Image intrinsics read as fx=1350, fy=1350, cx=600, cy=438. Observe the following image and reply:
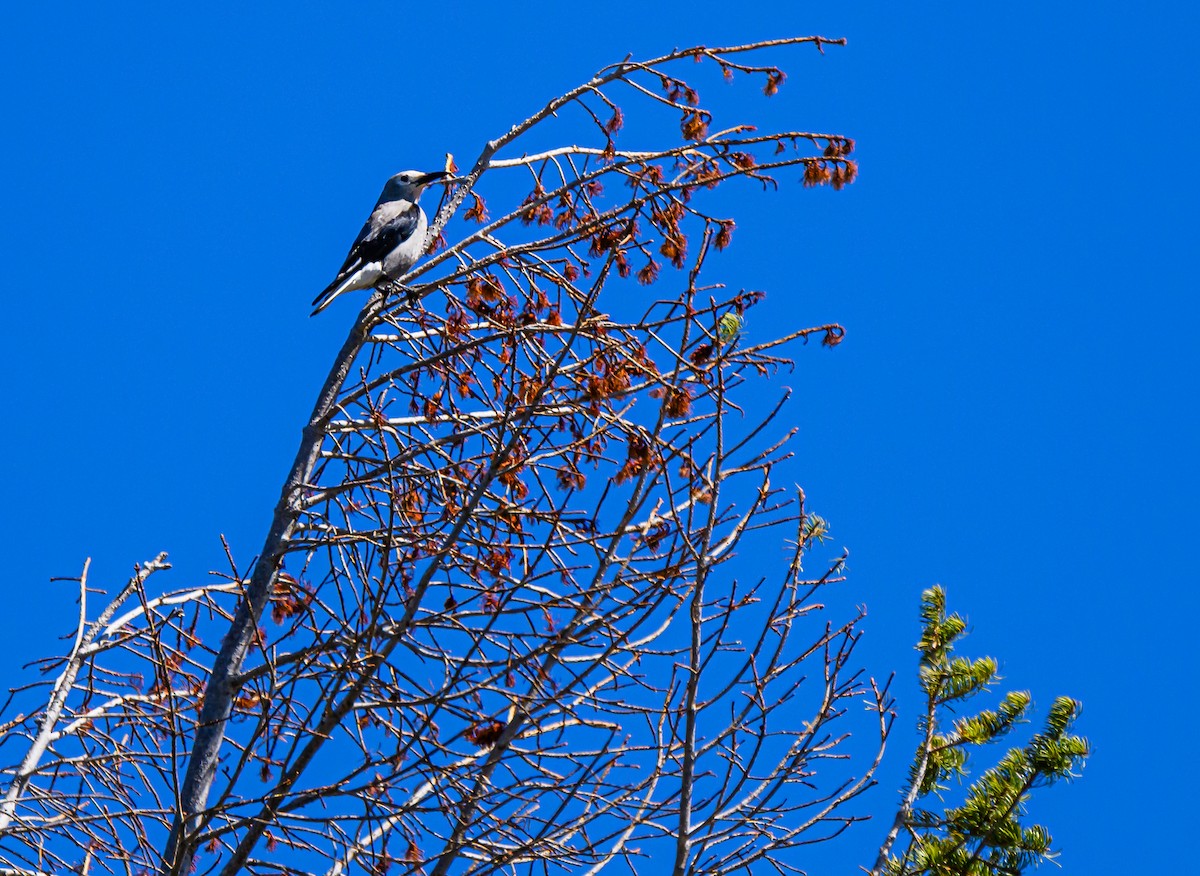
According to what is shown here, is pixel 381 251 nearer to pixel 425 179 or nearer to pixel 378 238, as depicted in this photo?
pixel 378 238

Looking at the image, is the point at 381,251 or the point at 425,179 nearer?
the point at 381,251

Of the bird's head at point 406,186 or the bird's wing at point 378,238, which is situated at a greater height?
the bird's head at point 406,186

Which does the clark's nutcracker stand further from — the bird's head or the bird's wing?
the bird's head

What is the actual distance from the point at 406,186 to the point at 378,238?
1.31 m

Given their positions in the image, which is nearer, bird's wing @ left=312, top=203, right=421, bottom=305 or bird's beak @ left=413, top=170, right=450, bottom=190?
bird's wing @ left=312, top=203, right=421, bottom=305

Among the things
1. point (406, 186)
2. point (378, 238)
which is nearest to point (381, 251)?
point (378, 238)

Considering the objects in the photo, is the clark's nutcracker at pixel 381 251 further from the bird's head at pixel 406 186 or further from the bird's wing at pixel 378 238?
the bird's head at pixel 406 186

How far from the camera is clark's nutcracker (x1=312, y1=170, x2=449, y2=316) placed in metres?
7.63

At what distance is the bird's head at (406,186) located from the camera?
354 inches

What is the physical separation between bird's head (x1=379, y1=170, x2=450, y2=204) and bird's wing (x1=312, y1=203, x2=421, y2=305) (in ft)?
2.19

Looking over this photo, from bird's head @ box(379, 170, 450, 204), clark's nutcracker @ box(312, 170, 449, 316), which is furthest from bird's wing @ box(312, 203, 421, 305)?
bird's head @ box(379, 170, 450, 204)

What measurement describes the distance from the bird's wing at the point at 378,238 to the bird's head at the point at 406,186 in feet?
2.19

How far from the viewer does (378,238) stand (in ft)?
25.7

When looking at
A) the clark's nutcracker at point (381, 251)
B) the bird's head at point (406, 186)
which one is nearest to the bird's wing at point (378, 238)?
the clark's nutcracker at point (381, 251)
